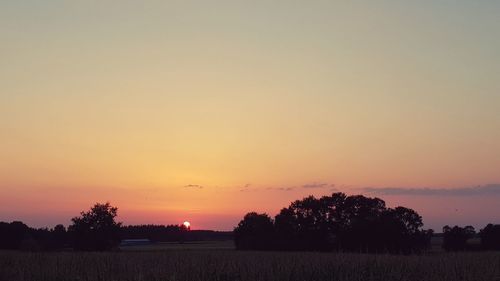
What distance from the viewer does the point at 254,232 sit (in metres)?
85.8

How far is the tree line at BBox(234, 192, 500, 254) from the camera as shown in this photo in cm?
6244

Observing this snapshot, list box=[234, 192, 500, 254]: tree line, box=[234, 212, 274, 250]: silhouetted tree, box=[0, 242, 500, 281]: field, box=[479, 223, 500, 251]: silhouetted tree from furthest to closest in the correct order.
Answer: box=[234, 212, 274, 250]: silhouetted tree → box=[479, 223, 500, 251]: silhouetted tree → box=[234, 192, 500, 254]: tree line → box=[0, 242, 500, 281]: field

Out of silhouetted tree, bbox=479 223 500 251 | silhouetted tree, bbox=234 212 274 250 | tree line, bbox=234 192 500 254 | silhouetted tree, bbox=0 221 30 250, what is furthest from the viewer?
silhouetted tree, bbox=234 212 274 250

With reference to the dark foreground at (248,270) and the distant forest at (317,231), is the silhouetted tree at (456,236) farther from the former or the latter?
the dark foreground at (248,270)

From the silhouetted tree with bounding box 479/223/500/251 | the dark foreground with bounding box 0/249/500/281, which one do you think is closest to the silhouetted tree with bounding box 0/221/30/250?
the dark foreground with bounding box 0/249/500/281

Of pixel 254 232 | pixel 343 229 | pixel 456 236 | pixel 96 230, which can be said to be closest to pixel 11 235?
pixel 96 230

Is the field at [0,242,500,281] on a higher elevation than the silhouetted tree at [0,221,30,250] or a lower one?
lower

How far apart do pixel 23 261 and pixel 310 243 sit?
53235 millimetres

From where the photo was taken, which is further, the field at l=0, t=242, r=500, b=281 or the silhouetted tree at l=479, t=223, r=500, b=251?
the silhouetted tree at l=479, t=223, r=500, b=251

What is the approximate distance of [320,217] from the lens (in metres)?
77.4

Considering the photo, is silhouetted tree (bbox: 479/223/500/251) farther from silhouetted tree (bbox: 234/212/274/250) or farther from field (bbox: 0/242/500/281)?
field (bbox: 0/242/500/281)

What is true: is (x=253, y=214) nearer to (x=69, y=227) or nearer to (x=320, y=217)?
(x=320, y=217)

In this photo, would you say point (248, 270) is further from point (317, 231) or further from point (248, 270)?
point (317, 231)

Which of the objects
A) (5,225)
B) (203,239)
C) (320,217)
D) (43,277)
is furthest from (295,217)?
(203,239)
